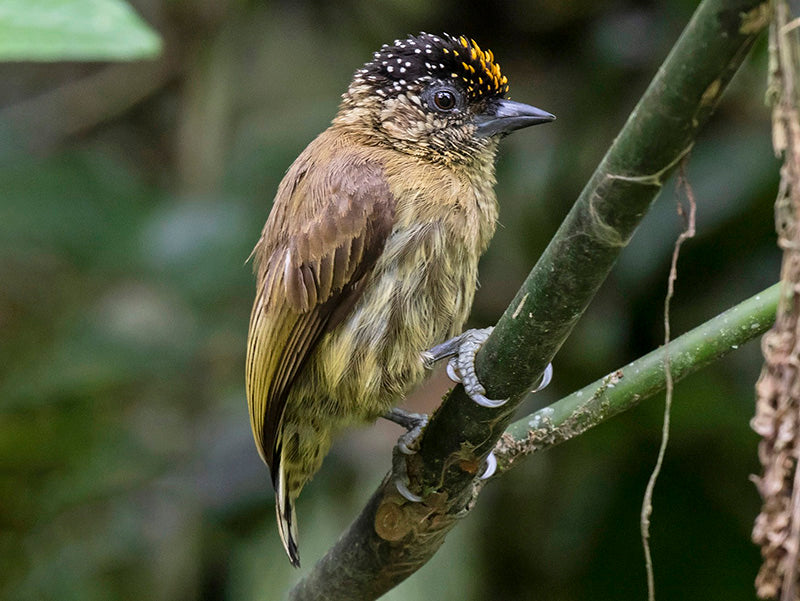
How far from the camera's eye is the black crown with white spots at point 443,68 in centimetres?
228

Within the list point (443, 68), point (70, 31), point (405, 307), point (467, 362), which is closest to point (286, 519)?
point (405, 307)

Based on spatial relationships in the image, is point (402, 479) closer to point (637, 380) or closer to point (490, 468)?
point (490, 468)

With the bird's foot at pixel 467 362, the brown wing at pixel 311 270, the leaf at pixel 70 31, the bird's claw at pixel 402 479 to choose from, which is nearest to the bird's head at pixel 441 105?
the brown wing at pixel 311 270

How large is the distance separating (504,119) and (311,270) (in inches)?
23.4

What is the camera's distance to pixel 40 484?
3.07 meters

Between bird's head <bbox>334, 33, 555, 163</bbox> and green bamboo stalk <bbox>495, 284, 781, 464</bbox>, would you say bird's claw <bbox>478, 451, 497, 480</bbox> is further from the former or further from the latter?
bird's head <bbox>334, 33, 555, 163</bbox>

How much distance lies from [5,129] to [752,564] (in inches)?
122

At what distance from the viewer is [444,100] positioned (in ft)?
7.47

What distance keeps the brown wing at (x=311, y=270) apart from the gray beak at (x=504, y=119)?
0.32m

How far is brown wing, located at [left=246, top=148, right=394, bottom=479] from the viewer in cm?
197

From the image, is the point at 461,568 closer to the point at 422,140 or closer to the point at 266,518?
the point at 266,518

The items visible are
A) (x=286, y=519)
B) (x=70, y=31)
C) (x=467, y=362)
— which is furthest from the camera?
(x=286, y=519)

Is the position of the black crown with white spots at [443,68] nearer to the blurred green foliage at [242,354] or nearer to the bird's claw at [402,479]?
the blurred green foliage at [242,354]

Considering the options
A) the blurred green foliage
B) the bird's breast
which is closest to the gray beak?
the bird's breast
